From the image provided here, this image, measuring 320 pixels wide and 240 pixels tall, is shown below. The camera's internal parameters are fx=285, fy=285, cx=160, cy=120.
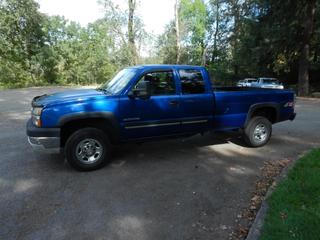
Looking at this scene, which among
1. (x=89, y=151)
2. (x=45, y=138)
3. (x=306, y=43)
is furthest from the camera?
(x=306, y=43)

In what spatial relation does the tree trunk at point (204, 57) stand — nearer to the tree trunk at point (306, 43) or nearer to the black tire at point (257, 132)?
the tree trunk at point (306, 43)

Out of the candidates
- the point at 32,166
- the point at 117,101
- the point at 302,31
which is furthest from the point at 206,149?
the point at 302,31

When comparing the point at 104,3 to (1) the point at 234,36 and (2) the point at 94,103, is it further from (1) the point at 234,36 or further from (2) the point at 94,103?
(2) the point at 94,103

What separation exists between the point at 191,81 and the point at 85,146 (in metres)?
2.52

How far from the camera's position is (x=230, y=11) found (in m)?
36.4

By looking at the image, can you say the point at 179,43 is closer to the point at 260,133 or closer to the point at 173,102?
the point at 260,133

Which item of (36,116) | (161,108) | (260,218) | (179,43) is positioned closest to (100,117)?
(36,116)

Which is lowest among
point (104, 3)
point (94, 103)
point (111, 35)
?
point (94, 103)

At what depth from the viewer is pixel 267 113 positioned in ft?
23.2

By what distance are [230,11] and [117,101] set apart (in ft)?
116

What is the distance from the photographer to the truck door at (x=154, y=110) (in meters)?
5.35

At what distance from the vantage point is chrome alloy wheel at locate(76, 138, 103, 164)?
16.9ft

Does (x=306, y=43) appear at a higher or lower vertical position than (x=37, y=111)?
higher

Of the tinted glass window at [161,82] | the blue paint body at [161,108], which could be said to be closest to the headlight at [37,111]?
the blue paint body at [161,108]
